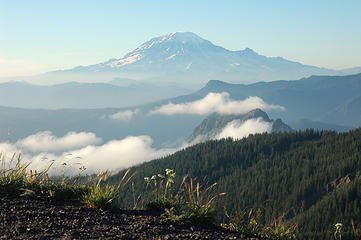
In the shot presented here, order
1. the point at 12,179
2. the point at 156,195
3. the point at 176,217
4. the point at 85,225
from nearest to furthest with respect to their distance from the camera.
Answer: the point at 85,225, the point at 176,217, the point at 156,195, the point at 12,179

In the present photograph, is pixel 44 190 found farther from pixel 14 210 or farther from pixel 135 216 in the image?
pixel 135 216

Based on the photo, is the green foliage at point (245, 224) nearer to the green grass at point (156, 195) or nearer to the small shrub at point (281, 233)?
the green grass at point (156, 195)

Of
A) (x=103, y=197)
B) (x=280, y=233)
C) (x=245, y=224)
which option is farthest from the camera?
(x=103, y=197)

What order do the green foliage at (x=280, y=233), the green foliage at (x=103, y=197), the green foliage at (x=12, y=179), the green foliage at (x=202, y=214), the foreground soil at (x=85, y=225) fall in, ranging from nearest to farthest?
the foreground soil at (x=85, y=225)
the green foliage at (x=280, y=233)
the green foliage at (x=202, y=214)
the green foliage at (x=103, y=197)
the green foliage at (x=12, y=179)

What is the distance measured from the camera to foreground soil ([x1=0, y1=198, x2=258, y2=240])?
24.6ft

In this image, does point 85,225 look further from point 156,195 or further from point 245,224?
point 245,224

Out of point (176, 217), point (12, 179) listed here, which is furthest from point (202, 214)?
point (12, 179)

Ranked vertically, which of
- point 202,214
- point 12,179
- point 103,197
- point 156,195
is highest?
point 12,179

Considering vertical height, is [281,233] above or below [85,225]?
below

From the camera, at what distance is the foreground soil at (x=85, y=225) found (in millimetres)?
7492

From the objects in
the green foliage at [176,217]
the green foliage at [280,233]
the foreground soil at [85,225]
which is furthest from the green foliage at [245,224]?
the green foliage at [176,217]

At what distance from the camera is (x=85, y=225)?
26.5ft

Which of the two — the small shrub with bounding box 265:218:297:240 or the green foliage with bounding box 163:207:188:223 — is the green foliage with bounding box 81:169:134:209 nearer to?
the green foliage with bounding box 163:207:188:223

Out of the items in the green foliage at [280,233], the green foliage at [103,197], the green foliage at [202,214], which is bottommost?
the green foliage at [280,233]
